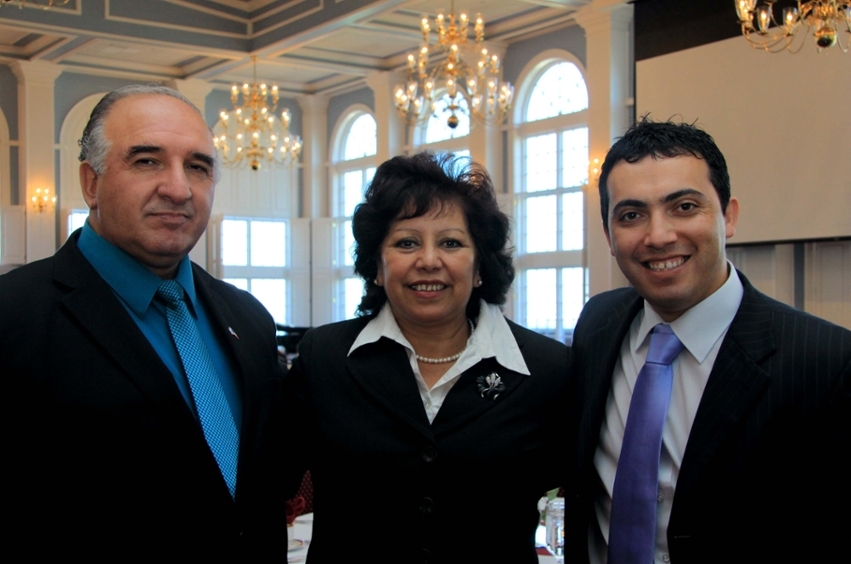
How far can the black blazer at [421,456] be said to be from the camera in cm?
229

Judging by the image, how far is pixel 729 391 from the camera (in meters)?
1.96

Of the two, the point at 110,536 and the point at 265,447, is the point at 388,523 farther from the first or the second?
the point at 110,536

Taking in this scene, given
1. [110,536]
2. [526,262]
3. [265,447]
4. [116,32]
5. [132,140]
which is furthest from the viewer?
[526,262]

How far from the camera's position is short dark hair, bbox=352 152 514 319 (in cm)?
250

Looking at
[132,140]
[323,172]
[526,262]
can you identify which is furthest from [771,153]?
[323,172]

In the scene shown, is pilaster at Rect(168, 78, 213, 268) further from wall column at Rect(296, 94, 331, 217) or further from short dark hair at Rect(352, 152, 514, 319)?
short dark hair at Rect(352, 152, 514, 319)

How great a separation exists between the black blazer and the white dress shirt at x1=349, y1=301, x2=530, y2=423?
0.03m

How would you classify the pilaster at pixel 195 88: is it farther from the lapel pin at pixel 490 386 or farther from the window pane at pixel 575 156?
the lapel pin at pixel 490 386

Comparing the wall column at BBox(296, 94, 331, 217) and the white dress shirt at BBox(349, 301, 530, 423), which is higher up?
the wall column at BBox(296, 94, 331, 217)

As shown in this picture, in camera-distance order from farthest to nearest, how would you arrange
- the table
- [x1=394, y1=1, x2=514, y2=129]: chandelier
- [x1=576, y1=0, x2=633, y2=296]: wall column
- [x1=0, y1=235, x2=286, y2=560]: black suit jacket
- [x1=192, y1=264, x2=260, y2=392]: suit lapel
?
[x1=576, y1=0, x2=633, y2=296]: wall column < [x1=394, y1=1, x2=514, y2=129]: chandelier < the table < [x1=192, y1=264, x2=260, y2=392]: suit lapel < [x1=0, y1=235, x2=286, y2=560]: black suit jacket

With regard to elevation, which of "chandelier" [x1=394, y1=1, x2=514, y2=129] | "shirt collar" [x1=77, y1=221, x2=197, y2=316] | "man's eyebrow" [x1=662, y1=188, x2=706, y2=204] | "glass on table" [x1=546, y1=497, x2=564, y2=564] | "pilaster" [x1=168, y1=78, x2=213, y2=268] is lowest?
"glass on table" [x1=546, y1=497, x2=564, y2=564]

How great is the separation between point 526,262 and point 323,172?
580cm

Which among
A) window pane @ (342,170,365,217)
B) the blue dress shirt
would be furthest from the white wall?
window pane @ (342,170,365,217)

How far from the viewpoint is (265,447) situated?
2.19 m
